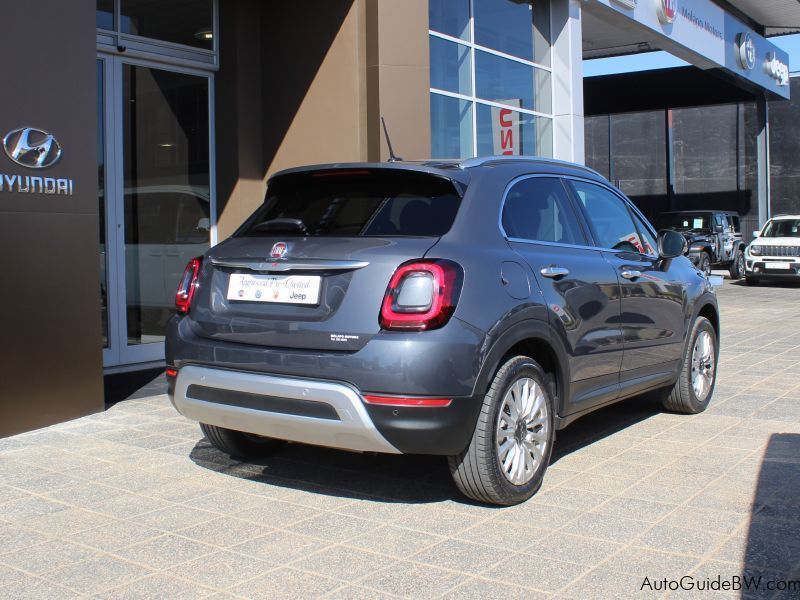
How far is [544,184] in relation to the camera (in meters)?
4.98

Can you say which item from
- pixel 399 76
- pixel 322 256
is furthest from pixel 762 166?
pixel 322 256

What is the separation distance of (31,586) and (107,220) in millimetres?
5443

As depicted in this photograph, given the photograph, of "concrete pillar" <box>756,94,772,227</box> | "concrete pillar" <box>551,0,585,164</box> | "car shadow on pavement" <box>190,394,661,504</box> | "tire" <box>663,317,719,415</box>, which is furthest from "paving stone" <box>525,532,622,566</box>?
"concrete pillar" <box>756,94,772,227</box>

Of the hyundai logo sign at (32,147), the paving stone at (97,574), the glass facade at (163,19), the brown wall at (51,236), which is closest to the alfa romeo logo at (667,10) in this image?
the glass facade at (163,19)

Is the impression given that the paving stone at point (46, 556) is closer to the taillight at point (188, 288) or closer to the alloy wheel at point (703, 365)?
the taillight at point (188, 288)

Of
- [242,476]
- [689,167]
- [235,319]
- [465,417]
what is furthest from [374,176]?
[689,167]

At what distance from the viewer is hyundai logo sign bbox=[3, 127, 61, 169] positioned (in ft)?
19.0

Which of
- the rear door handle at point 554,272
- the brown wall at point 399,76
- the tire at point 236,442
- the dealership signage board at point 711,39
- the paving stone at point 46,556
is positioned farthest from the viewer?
the dealership signage board at point 711,39

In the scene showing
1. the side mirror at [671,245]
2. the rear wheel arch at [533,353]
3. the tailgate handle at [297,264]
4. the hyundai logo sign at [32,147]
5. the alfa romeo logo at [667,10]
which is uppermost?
the alfa romeo logo at [667,10]

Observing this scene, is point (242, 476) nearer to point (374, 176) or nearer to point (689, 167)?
point (374, 176)

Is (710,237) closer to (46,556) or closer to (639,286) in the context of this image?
(639,286)

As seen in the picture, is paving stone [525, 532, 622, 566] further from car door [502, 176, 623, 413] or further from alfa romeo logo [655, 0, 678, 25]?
alfa romeo logo [655, 0, 678, 25]

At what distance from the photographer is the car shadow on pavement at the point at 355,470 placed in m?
4.57

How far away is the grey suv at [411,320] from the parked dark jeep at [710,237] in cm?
1772
